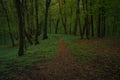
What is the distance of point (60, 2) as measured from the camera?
52562mm

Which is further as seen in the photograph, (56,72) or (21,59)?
(21,59)

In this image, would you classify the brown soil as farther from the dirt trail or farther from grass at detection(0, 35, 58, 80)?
grass at detection(0, 35, 58, 80)

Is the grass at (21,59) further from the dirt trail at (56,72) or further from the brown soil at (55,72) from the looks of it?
the dirt trail at (56,72)

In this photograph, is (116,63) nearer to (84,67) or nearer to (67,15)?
(84,67)

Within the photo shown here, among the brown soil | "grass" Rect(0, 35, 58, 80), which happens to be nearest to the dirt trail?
the brown soil

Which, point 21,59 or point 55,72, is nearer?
point 55,72

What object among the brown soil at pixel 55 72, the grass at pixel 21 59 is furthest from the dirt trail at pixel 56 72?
the grass at pixel 21 59

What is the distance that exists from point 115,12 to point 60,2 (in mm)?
23709

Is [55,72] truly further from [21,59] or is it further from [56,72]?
[21,59]

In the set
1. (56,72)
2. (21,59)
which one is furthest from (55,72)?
(21,59)

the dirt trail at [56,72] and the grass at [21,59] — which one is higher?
the dirt trail at [56,72]

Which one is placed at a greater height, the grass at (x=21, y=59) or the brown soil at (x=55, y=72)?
the brown soil at (x=55, y=72)

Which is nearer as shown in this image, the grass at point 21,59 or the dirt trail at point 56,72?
the dirt trail at point 56,72

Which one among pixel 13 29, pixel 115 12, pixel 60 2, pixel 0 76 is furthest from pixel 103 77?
pixel 60 2
